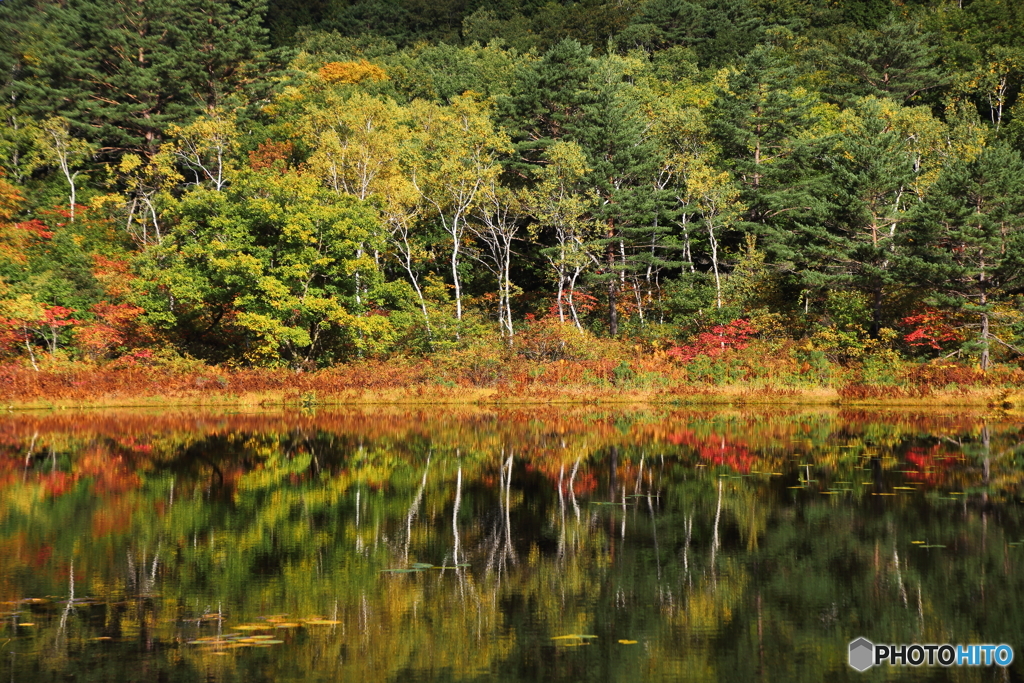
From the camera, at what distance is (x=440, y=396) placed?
141 ft

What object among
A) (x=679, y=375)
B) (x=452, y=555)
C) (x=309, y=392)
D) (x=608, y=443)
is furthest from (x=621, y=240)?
(x=452, y=555)

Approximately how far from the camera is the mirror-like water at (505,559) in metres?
10.5

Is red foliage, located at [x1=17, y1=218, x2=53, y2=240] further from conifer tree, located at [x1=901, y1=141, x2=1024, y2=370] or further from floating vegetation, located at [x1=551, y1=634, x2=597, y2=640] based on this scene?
floating vegetation, located at [x1=551, y1=634, x2=597, y2=640]

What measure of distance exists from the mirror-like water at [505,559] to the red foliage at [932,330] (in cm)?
1653

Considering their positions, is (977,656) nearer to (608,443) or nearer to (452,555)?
(452,555)

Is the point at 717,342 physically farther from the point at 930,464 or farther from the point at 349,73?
the point at 349,73

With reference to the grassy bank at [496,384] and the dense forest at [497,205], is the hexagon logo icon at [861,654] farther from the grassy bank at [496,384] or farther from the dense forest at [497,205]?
the dense forest at [497,205]

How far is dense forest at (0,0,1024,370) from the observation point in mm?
44594

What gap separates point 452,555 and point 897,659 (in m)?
7.08

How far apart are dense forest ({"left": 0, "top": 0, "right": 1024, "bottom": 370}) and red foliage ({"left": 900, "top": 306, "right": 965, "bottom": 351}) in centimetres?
14

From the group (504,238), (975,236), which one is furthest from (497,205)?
(975,236)

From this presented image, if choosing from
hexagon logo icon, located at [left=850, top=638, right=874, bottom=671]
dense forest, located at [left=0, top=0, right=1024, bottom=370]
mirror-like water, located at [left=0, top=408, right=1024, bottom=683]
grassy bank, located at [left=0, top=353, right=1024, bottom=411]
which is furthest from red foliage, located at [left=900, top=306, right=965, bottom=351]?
hexagon logo icon, located at [left=850, top=638, right=874, bottom=671]

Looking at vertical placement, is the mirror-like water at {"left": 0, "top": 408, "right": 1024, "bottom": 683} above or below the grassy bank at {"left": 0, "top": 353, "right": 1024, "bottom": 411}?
below

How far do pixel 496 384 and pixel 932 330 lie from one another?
2037 centimetres
